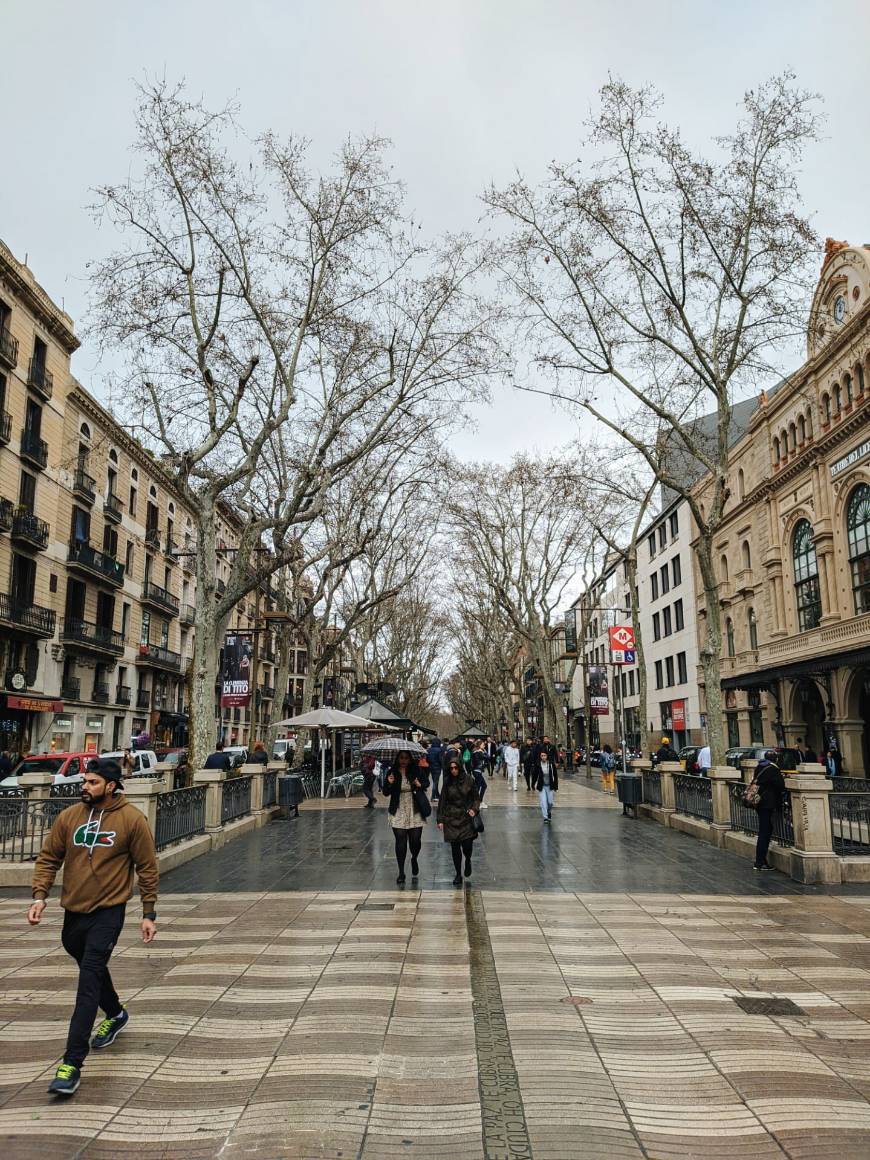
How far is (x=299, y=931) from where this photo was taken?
309 inches

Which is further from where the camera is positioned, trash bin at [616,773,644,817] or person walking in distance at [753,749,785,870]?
trash bin at [616,773,644,817]

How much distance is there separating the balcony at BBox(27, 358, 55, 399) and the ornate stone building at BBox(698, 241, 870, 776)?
2627 cm

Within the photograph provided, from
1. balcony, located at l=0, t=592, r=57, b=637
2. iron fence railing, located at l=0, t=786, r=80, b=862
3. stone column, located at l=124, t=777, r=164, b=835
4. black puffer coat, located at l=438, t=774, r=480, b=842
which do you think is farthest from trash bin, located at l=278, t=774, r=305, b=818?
balcony, located at l=0, t=592, r=57, b=637

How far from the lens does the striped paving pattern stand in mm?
3859

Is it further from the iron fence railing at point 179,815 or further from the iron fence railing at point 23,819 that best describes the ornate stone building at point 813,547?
the iron fence railing at point 23,819

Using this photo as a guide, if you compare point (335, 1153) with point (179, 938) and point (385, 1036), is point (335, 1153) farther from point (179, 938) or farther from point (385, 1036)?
point (179, 938)

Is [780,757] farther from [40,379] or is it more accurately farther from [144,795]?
[40,379]

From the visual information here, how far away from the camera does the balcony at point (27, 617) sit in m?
27.7

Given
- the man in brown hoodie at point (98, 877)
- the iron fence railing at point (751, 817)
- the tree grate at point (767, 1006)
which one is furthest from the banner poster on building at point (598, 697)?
the man in brown hoodie at point (98, 877)

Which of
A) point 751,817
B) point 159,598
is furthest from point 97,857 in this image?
point 159,598

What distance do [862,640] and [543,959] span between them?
74.4 feet

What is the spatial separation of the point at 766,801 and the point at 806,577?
22.9m

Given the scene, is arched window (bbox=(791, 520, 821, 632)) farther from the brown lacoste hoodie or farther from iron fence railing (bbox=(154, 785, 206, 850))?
the brown lacoste hoodie

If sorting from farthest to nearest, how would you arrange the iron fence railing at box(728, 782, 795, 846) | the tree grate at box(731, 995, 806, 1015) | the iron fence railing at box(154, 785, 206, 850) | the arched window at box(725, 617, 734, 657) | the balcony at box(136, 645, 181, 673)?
the balcony at box(136, 645, 181, 673), the arched window at box(725, 617, 734, 657), the iron fence railing at box(154, 785, 206, 850), the iron fence railing at box(728, 782, 795, 846), the tree grate at box(731, 995, 806, 1015)
